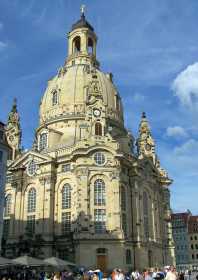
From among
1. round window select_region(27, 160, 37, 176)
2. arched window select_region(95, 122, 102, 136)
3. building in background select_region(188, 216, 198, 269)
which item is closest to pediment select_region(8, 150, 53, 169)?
round window select_region(27, 160, 37, 176)

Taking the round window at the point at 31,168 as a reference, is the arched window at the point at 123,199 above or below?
below

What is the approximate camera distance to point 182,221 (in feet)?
413

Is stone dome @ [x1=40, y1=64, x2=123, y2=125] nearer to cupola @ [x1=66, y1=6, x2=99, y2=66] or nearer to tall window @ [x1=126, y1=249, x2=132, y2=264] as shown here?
cupola @ [x1=66, y1=6, x2=99, y2=66]

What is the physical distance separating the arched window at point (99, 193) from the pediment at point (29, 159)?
31.9ft

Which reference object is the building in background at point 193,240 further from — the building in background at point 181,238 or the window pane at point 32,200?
the window pane at point 32,200

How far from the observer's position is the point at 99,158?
6525cm

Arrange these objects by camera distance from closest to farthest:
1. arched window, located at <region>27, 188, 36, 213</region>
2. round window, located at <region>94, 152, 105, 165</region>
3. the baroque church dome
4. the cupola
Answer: round window, located at <region>94, 152, 105, 165</region> → arched window, located at <region>27, 188, 36, 213</region> → the baroque church dome → the cupola

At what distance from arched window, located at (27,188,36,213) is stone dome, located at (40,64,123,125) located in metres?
16.6

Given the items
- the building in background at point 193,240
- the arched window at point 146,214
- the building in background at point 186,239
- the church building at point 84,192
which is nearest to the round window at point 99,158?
the church building at point 84,192

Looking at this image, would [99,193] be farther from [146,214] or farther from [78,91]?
[78,91]

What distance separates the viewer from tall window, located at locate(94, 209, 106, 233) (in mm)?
61750

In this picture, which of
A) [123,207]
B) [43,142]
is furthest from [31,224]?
[43,142]

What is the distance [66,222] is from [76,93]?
28.1m

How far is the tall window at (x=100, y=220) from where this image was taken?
61.8 m
